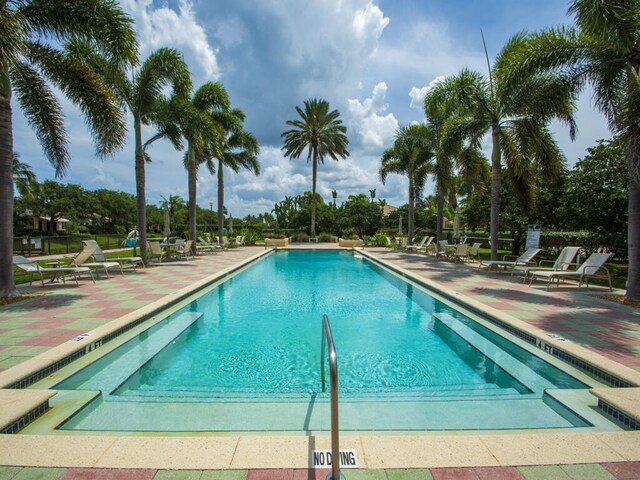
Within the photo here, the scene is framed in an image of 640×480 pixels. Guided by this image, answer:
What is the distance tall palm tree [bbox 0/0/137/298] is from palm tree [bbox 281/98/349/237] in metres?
21.7

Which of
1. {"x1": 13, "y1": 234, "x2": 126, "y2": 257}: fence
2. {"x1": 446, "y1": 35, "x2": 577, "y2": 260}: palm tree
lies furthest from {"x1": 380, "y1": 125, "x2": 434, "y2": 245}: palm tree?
{"x1": 13, "y1": 234, "x2": 126, "y2": 257}: fence

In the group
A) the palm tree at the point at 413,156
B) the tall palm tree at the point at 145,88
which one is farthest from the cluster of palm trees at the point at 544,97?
the tall palm tree at the point at 145,88

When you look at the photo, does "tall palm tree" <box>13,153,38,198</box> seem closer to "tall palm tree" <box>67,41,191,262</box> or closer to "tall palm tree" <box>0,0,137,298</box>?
"tall palm tree" <box>67,41,191,262</box>

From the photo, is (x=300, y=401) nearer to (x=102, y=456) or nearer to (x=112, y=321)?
(x=102, y=456)

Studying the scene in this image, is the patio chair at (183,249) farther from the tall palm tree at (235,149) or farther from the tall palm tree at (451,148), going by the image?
the tall palm tree at (451,148)

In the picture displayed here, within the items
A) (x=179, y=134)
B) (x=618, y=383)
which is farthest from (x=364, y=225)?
(x=618, y=383)

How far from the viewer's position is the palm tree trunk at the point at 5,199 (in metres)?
7.05

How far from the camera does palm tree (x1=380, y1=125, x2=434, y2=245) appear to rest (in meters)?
19.7

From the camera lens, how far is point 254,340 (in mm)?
5699

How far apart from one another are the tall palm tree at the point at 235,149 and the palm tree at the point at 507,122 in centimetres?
1428

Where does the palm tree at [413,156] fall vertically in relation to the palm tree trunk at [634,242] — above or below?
above

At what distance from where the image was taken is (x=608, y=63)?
776cm

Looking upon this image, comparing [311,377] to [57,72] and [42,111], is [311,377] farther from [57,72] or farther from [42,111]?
[42,111]

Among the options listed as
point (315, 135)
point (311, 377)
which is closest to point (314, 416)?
point (311, 377)
